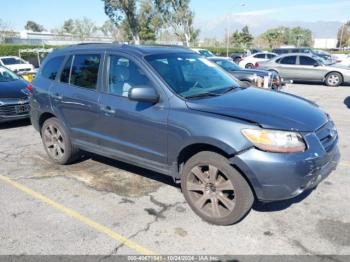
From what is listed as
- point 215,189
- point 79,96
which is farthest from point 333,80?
point 215,189

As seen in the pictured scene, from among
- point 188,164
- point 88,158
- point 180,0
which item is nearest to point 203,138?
point 188,164

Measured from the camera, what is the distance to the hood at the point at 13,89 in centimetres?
811

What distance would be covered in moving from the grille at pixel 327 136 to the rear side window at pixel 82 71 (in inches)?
109

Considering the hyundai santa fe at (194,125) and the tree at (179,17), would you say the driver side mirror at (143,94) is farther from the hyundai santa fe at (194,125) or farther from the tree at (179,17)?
the tree at (179,17)

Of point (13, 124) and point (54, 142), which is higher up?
point (54, 142)

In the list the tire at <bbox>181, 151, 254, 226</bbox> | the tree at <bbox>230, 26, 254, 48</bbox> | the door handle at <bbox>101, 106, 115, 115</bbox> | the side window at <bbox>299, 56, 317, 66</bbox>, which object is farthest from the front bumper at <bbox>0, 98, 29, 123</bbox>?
the tree at <bbox>230, 26, 254, 48</bbox>

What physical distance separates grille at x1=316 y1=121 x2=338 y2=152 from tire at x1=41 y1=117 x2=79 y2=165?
3364 millimetres

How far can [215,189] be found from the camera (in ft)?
11.9

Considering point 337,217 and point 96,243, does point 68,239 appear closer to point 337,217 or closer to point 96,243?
point 96,243

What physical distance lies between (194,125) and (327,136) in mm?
1386

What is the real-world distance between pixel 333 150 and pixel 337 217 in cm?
71

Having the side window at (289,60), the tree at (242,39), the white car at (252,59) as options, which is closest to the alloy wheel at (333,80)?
the side window at (289,60)

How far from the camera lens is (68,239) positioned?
3.44m

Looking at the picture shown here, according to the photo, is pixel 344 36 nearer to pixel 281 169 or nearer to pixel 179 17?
pixel 179 17
